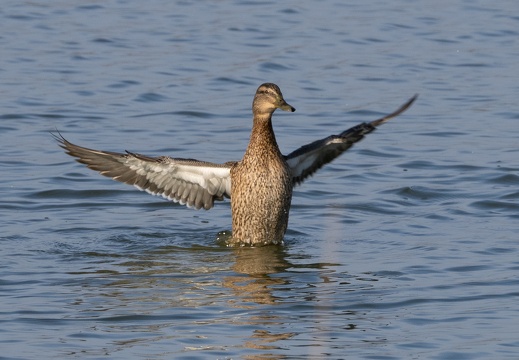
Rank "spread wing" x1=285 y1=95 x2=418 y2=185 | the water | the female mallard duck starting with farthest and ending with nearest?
the female mallard duck, "spread wing" x1=285 y1=95 x2=418 y2=185, the water

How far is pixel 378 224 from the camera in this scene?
12078 mm

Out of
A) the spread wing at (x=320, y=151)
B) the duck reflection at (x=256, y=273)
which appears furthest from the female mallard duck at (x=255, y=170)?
the duck reflection at (x=256, y=273)

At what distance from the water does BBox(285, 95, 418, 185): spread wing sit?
626mm

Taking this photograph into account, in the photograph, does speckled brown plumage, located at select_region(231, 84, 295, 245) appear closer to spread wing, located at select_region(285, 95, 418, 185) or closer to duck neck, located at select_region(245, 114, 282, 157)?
duck neck, located at select_region(245, 114, 282, 157)

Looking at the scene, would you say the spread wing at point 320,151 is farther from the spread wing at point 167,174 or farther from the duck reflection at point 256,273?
the duck reflection at point 256,273

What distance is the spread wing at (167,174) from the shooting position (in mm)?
11156

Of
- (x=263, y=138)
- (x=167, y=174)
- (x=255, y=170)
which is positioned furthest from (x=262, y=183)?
(x=167, y=174)

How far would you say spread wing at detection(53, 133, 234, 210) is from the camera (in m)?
11.2

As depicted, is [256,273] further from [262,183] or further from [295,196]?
[295,196]

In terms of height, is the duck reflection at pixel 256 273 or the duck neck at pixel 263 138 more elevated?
the duck neck at pixel 263 138

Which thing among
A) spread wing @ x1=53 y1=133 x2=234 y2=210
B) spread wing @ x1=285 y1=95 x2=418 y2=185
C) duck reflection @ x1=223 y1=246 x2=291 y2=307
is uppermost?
spread wing @ x1=285 y1=95 x2=418 y2=185

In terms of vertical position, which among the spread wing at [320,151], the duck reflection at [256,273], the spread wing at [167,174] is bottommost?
the duck reflection at [256,273]

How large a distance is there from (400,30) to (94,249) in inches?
428

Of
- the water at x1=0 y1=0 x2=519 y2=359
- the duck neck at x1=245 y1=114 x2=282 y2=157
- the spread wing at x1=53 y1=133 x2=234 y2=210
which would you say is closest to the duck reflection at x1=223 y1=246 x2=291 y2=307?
the water at x1=0 y1=0 x2=519 y2=359
